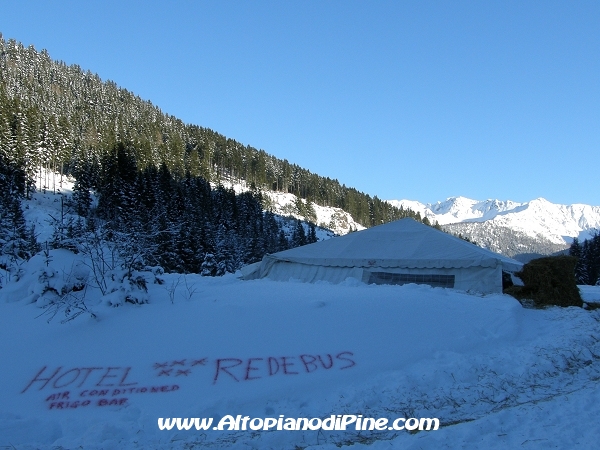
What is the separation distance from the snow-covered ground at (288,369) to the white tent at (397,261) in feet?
16.7

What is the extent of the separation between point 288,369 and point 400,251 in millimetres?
10750

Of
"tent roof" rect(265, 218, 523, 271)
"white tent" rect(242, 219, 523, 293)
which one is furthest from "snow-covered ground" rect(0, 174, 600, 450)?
"tent roof" rect(265, 218, 523, 271)

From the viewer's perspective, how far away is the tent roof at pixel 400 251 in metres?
14.5

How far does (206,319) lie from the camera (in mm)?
7496

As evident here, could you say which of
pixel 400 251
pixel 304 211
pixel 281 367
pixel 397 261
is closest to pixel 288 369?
pixel 281 367

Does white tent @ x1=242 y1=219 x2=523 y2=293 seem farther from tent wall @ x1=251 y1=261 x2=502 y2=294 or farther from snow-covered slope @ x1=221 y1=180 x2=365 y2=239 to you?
A: snow-covered slope @ x1=221 y1=180 x2=365 y2=239

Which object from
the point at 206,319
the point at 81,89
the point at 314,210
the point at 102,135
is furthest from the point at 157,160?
the point at 206,319

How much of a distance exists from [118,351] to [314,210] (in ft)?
305

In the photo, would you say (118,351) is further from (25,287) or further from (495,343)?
(495,343)

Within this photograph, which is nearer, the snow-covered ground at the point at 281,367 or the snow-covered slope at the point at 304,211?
the snow-covered ground at the point at 281,367

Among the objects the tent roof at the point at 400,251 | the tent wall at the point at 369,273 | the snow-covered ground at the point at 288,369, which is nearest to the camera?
the snow-covered ground at the point at 288,369

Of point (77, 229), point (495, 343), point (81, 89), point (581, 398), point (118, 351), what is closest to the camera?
point (581, 398)

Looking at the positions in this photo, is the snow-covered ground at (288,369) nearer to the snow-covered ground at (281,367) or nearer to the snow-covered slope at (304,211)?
the snow-covered ground at (281,367)

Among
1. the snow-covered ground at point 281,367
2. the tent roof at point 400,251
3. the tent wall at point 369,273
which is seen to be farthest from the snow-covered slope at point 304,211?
the snow-covered ground at point 281,367
